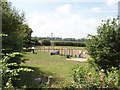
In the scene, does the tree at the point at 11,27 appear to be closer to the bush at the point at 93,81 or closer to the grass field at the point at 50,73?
the grass field at the point at 50,73

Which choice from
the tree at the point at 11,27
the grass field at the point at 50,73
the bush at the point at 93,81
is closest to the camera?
the bush at the point at 93,81

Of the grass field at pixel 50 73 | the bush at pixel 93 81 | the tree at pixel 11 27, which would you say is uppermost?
the tree at pixel 11 27

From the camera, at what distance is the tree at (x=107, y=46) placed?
8.03 m

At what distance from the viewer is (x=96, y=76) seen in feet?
13.6

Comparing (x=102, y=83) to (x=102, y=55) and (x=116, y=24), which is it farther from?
(x=116, y=24)

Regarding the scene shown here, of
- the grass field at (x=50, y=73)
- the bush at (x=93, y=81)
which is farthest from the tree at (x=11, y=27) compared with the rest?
the bush at (x=93, y=81)

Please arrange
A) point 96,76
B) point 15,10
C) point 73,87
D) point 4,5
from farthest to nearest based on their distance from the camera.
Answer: point 15,10
point 4,5
point 96,76
point 73,87

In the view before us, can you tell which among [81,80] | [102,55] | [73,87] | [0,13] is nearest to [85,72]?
[81,80]

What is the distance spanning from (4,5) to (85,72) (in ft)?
24.3

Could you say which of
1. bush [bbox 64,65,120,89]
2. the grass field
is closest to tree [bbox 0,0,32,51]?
the grass field

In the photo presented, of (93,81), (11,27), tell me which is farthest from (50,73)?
(93,81)

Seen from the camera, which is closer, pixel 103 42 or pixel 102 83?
pixel 102 83

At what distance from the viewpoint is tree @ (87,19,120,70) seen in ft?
26.3

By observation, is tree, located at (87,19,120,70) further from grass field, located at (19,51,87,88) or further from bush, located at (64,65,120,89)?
bush, located at (64,65,120,89)
